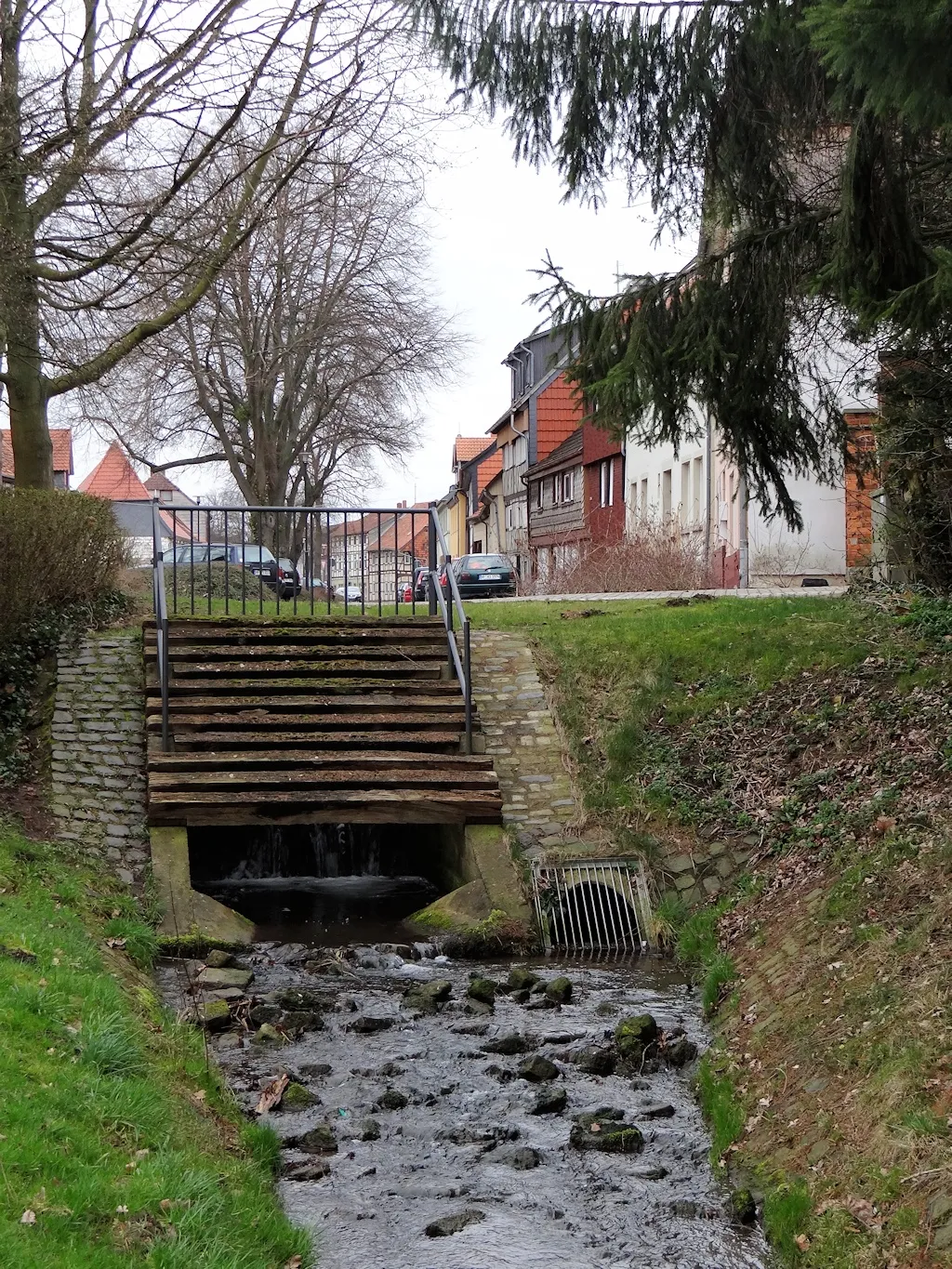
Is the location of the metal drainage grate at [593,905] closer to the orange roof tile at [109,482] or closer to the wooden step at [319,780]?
the wooden step at [319,780]

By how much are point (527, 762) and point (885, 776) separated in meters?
4.10

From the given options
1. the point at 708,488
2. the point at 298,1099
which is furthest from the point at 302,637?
the point at 708,488

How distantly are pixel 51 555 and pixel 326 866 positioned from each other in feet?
15.6

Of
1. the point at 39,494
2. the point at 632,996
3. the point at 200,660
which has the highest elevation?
the point at 39,494

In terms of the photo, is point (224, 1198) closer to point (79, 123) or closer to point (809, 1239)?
point (809, 1239)

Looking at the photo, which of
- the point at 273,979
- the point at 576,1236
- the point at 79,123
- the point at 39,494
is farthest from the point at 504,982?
the point at 39,494

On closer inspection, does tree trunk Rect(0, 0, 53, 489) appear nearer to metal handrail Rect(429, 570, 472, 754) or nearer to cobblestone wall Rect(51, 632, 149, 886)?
cobblestone wall Rect(51, 632, 149, 886)

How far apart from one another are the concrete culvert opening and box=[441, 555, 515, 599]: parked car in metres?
21.9

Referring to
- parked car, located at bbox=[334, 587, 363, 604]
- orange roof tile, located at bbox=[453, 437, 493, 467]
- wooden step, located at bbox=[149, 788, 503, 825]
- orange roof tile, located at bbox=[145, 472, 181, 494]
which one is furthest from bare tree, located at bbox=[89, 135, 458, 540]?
orange roof tile, located at bbox=[145, 472, 181, 494]

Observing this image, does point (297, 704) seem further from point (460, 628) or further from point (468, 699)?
point (460, 628)

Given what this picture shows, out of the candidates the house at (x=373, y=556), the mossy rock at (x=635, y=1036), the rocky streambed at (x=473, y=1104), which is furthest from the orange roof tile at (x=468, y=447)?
the mossy rock at (x=635, y=1036)

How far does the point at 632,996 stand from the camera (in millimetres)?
9445

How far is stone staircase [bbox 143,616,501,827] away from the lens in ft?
39.8

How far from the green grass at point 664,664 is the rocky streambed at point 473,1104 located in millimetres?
2877
